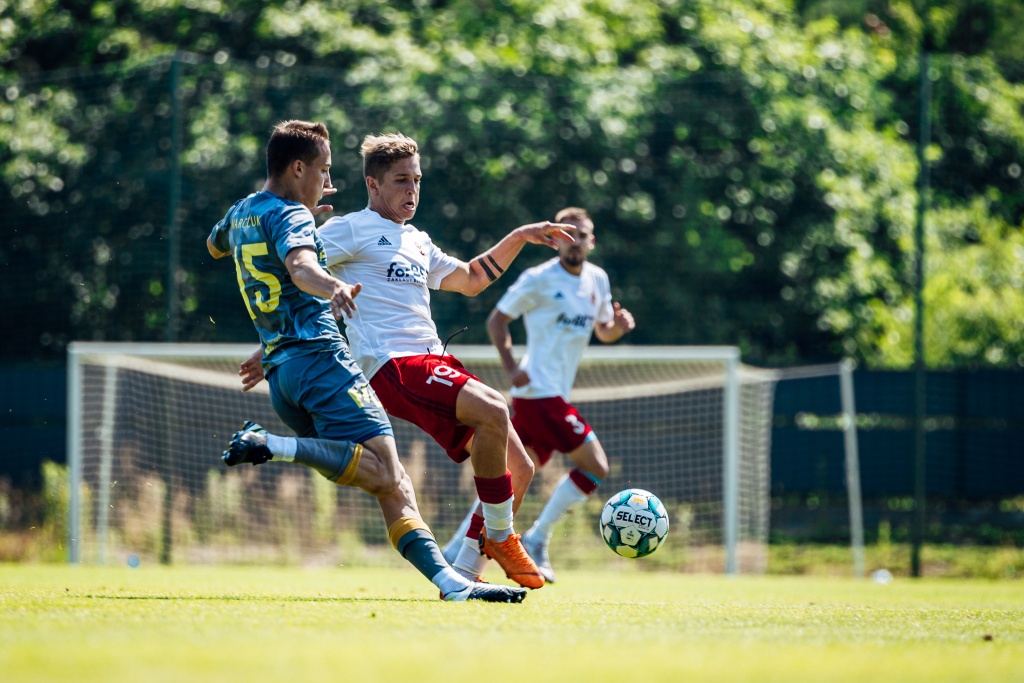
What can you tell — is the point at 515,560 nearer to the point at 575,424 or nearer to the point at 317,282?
the point at 317,282

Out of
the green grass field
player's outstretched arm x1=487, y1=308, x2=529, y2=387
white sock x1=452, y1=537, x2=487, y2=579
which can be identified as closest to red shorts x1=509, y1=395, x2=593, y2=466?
A: player's outstretched arm x1=487, y1=308, x2=529, y2=387

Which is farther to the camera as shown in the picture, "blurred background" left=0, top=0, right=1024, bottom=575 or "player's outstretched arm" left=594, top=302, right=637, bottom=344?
"blurred background" left=0, top=0, right=1024, bottom=575

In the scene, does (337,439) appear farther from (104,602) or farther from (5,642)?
(5,642)

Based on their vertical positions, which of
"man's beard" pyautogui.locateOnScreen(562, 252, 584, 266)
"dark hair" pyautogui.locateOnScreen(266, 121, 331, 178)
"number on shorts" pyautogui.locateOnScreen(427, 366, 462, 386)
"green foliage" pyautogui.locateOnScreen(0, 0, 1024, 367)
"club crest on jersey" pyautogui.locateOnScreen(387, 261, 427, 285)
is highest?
"green foliage" pyautogui.locateOnScreen(0, 0, 1024, 367)

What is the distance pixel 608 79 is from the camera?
42.9 ft

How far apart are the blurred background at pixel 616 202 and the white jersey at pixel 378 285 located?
6.26 meters

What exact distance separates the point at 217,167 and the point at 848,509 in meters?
7.56

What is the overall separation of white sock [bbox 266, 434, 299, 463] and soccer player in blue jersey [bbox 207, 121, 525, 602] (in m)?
0.01

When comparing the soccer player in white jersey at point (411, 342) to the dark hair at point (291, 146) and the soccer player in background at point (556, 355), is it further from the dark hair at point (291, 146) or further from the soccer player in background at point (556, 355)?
the soccer player in background at point (556, 355)

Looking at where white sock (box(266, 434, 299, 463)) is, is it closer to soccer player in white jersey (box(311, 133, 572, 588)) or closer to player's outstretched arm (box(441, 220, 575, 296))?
soccer player in white jersey (box(311, 133, 572, 588))

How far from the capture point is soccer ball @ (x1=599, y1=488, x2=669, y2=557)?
6.29m

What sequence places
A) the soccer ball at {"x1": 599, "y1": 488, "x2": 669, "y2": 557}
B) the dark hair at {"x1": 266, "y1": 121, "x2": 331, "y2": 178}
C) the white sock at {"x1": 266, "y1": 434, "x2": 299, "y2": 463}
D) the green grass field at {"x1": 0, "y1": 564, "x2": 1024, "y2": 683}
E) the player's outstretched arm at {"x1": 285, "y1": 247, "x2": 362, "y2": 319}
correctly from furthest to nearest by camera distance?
the soccer ball at {"x1": 599, "y1": 488, "x2": 669, "y2": 557}
the dark hair at {"x1": 266, "y1": 121, "x2": 331, "y2": 178}
the white sock at {"x1": 266, "y1": 434, "x2": 299, "y2": 463}
the player's outstretched arm at {"x1": 285, "y1": 247, "x2": 362, "y2": 319}
the green grass field at {"x1": 0, "y1": 564, "x2": 1024, "y2": 683}

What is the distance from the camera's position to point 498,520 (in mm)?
5449

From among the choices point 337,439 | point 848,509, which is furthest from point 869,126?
point 337,439
